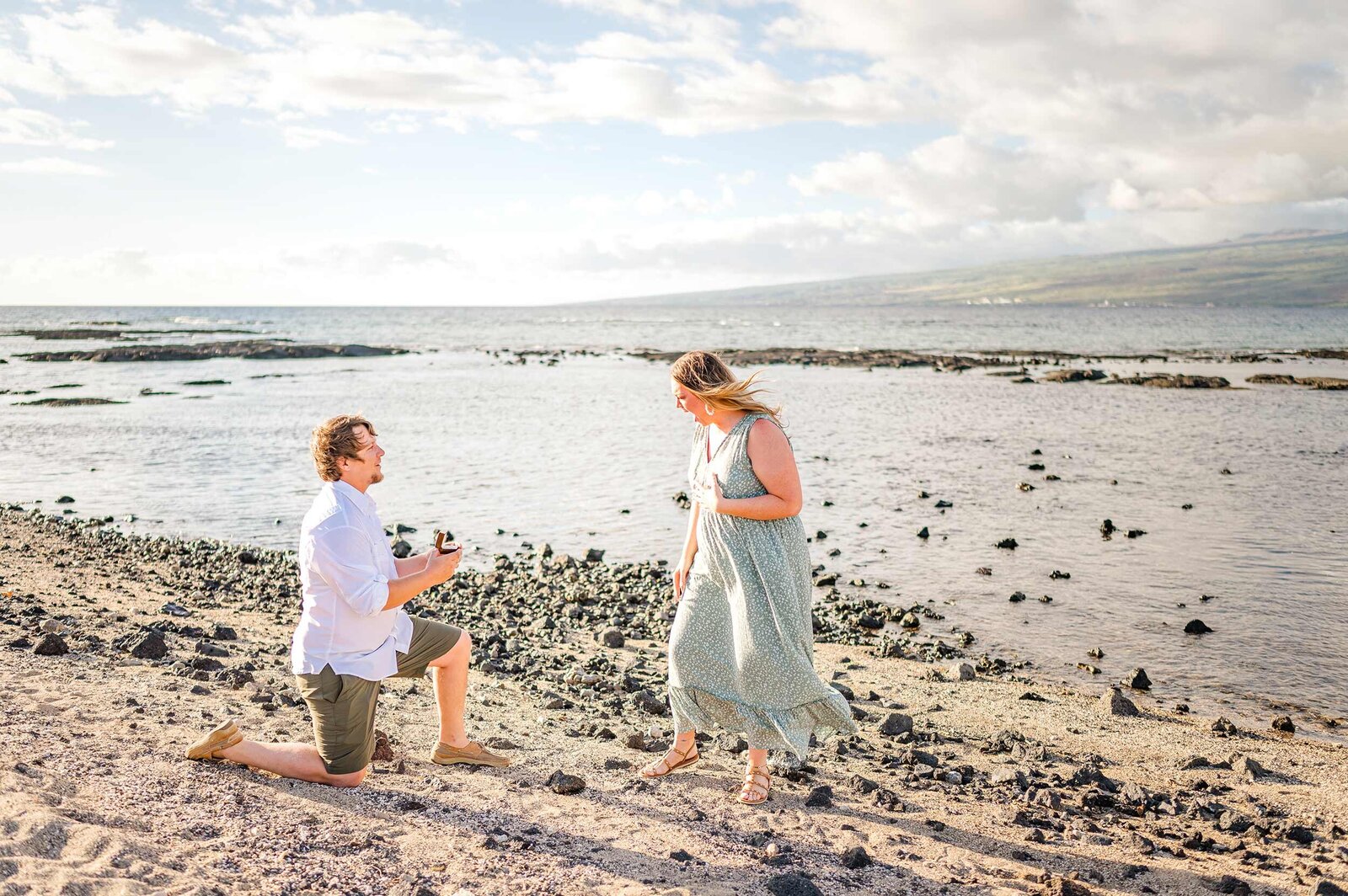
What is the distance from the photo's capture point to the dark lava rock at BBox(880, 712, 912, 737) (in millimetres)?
7430

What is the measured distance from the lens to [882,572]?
13.0 metres

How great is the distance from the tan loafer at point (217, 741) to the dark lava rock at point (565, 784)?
190cm

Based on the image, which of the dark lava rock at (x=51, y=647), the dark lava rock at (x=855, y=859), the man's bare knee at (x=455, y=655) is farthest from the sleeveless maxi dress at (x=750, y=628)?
the dark lava rock at (x=51, y=647)

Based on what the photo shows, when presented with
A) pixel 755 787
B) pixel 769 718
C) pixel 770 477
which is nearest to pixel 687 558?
pixel 770 477

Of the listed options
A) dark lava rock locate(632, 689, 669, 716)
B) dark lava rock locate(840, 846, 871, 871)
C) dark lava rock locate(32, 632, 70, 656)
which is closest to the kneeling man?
dark lava rock locate(632, 689, 669, 716)

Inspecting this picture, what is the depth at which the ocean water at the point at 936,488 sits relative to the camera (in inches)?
420

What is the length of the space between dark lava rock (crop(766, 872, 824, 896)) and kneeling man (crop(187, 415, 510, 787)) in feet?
7.93

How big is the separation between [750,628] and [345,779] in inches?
101

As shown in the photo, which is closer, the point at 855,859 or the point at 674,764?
the point at 855,859

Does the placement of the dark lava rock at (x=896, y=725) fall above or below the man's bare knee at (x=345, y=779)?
below

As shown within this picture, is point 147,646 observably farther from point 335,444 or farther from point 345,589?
point 335,444

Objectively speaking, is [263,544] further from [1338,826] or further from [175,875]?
[1338,826]

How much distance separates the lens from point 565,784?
20.1 ft

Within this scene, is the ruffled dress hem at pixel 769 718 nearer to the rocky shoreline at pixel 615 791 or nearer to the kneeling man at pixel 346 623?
the rocky shoreline at pixel 615 791
